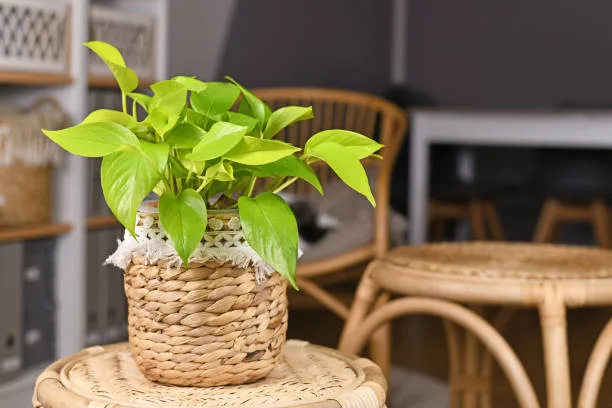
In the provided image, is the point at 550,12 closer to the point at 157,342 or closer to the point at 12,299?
the point at 12,299

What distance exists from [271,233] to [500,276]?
1.44 ft

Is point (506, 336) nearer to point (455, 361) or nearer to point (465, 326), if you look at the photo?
point (455, 361)

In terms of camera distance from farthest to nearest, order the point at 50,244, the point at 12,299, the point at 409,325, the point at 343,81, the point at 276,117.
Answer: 1. the point at 343,81
2. the point at 409,325
3. the point at 50,244
4. the point at 12,299
5. the point at 276,117

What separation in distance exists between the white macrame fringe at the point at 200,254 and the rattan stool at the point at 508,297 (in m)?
0.34

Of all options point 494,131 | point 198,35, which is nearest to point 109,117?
point 198,35

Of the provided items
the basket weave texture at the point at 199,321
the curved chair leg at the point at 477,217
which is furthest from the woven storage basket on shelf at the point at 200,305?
the curved chair leg at the point at 477,217

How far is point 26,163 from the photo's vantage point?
7.03ft

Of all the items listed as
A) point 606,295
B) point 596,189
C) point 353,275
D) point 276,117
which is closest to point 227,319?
point 276,117

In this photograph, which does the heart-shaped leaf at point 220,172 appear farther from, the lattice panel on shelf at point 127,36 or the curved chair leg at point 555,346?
the lattice panel on shelf at point 127,36

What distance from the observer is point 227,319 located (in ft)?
2.81

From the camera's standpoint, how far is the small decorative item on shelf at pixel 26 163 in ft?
6.86

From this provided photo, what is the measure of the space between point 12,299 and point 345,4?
2560 mm

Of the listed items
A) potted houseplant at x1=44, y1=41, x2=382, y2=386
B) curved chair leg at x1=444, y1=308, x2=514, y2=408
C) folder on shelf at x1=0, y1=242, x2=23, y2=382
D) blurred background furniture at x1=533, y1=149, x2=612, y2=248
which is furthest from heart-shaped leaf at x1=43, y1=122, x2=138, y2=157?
blurred background furniture at x1=533, y1=149, x2=612, y2=248

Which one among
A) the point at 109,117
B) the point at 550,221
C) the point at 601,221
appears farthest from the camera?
the point at 550,221
